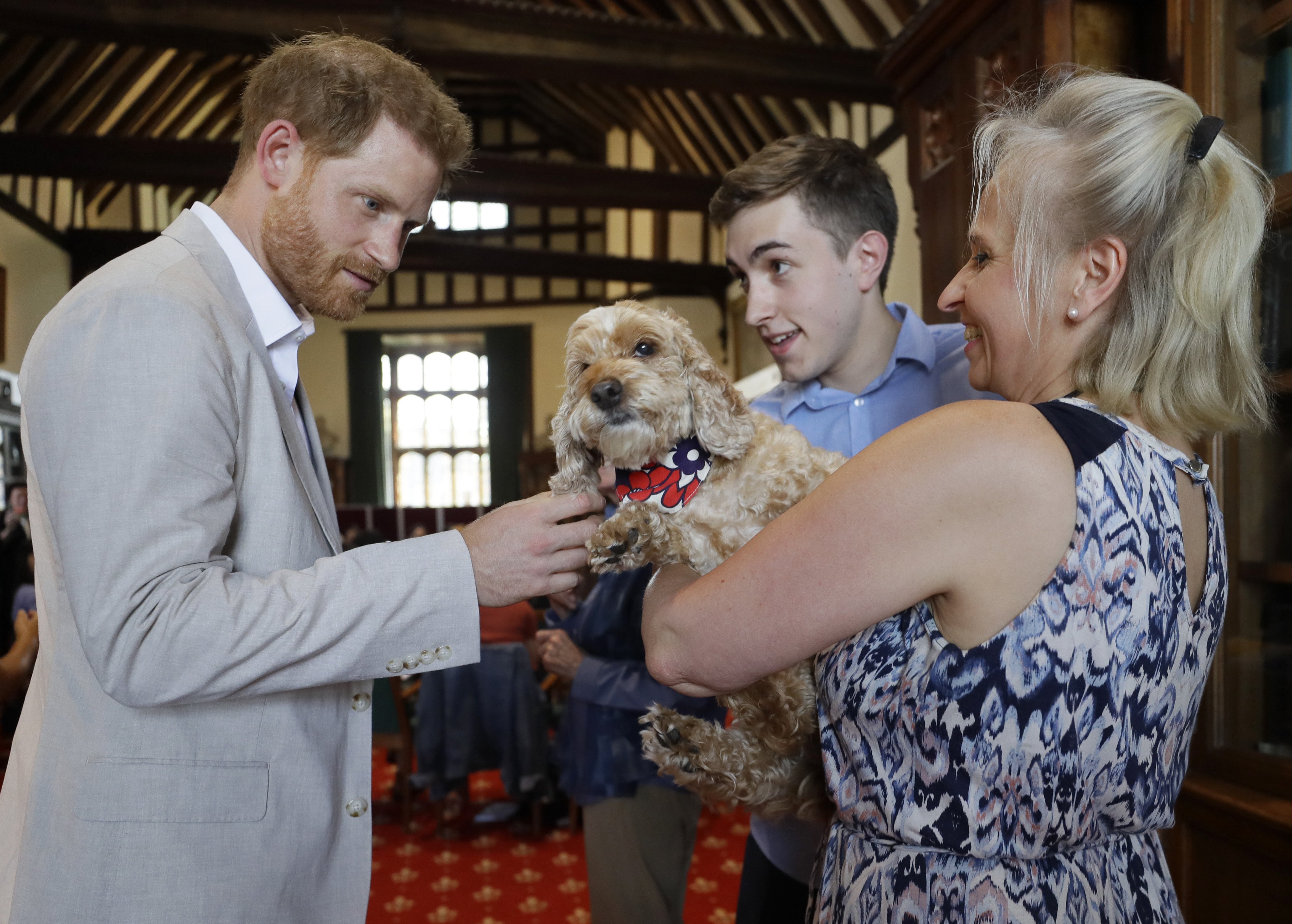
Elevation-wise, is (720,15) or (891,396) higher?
(720,15)

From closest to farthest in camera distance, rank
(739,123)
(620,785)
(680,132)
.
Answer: (620,785) → (739,123) → (680,132)

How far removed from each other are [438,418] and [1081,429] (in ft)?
61.4

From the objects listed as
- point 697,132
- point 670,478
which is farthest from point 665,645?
point 697,132

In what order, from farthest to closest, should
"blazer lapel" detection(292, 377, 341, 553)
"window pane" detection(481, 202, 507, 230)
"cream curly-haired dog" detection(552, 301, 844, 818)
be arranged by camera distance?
1. "window pane" detection(481, 202, 507, 230)
2. "cream curly-haired dog" detection(552, 301, 844, 818)
3. "blazer lapel" detection(292, 377, 341, 553)

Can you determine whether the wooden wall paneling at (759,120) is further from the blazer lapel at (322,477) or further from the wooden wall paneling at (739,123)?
the blazer lapel at (322,477)

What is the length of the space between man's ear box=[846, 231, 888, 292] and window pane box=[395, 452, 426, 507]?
58.3 feet

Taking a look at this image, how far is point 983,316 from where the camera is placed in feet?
4.15

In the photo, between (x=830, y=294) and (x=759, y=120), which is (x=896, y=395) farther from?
(x=759, y=120)

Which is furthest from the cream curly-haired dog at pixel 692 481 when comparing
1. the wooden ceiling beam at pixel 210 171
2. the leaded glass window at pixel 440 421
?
the leaded glass window at pixel 440 421

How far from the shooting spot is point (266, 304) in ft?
4.86

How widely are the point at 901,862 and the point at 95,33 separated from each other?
699 centimetres

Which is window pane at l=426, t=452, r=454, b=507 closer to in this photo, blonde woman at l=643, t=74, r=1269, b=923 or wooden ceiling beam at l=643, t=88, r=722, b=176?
wooden ceiling beam at l=643, t=88, r=722, b=176

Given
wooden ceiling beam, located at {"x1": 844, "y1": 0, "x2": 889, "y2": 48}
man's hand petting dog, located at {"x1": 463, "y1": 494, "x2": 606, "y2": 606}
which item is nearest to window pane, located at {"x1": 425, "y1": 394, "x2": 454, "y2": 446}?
wooden ceiling beam, located at {"x1": 844, "y1": 0, "x2": 889, "y2": 48}

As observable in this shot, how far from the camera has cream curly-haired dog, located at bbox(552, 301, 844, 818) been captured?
1.56 m
